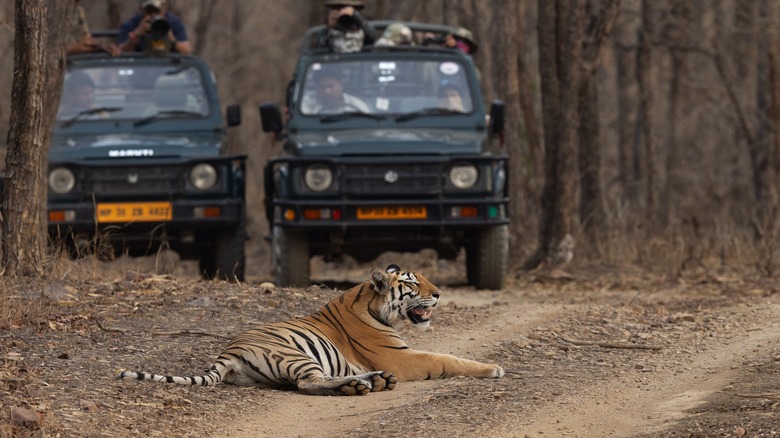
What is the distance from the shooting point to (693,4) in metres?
26.9

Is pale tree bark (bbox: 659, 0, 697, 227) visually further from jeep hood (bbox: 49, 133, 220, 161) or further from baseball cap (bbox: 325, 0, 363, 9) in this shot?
jeep hood (bbox: 49, 133, 220, 161)

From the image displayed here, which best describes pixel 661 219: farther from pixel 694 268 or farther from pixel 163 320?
pixel 163 320

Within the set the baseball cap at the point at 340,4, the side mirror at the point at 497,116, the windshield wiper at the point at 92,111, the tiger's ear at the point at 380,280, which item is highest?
the baseball cap at the point at 340,4

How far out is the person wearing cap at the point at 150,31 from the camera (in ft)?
46.8

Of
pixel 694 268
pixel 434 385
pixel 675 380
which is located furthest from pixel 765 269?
pixel 434 385

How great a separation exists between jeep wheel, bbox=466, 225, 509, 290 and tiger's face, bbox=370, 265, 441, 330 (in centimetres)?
491

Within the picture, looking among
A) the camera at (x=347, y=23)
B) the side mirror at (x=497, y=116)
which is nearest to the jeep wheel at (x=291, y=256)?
the side mirror at (x=497, y=116)

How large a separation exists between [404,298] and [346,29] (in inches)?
243

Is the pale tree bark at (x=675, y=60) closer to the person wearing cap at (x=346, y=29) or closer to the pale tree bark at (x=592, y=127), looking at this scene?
the pale tree bark at (x=592, y=127)

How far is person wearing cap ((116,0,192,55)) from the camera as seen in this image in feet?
46.8

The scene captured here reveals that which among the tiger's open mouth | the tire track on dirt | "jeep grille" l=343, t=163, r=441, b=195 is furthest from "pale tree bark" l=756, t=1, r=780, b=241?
the tiger's open mouth

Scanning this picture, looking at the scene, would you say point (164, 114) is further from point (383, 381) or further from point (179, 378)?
point (383, 381)

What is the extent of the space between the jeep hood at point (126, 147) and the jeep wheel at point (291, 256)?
3.85 ft

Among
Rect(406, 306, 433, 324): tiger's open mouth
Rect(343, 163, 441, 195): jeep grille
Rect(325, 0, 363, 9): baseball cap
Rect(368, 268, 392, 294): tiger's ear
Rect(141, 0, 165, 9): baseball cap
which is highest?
Rect(141, 0, 165, 9): baseball cap
